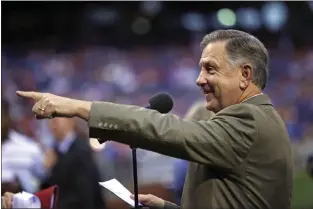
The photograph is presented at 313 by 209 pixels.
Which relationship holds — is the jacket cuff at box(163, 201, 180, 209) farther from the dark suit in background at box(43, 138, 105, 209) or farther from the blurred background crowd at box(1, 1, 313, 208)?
the blurred background crowd at box(1, 1, 313, 208)

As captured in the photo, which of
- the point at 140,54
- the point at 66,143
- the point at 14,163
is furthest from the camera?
the point at 140,54

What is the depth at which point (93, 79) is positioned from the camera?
5.65m

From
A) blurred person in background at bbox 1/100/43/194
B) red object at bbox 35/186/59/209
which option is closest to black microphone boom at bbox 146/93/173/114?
red object at bbox 35/186/59/209

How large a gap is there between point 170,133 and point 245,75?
303 mm

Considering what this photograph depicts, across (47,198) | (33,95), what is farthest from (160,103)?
(47,198)

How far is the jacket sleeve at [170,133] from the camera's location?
1297mm

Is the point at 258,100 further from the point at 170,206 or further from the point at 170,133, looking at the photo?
the point at 170,206

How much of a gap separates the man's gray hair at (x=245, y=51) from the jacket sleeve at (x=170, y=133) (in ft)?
0.65

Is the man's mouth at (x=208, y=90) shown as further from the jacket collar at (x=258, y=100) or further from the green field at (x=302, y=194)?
the green field at (x=302, y=194)

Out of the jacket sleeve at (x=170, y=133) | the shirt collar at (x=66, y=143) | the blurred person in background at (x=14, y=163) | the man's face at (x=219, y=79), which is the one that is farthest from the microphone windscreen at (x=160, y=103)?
the shirt collar at (x=66, y=143)

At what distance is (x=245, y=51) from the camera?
1487 millimetres

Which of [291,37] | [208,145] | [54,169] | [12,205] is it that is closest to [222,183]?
[208,145]

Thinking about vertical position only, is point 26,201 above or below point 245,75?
below

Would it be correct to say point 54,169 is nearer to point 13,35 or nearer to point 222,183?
point 222,183
